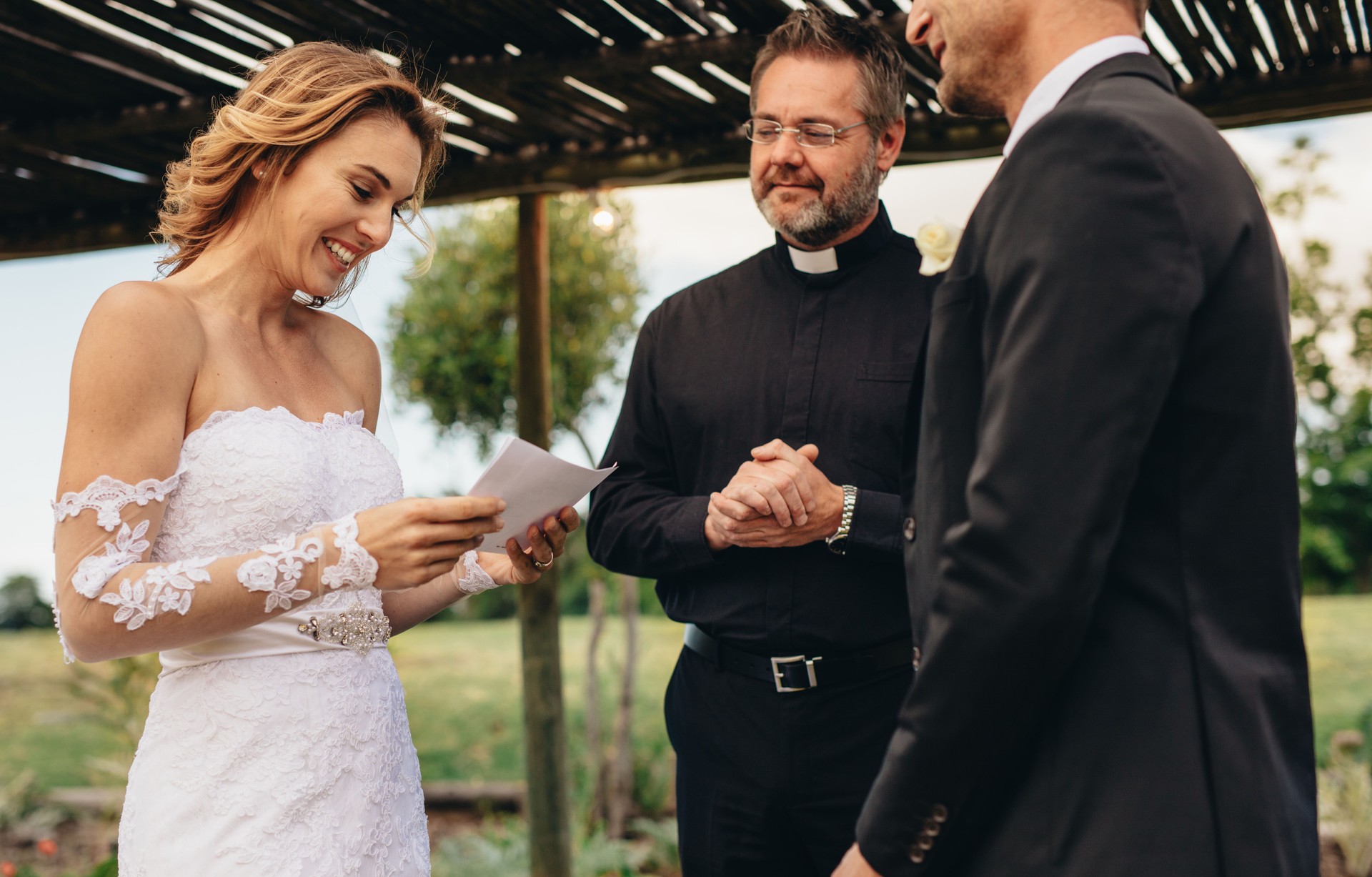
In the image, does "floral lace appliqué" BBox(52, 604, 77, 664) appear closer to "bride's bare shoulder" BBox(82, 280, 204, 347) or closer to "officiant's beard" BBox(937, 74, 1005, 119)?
"bride's bare shoulder" BBox(82, 280, 204, 347)

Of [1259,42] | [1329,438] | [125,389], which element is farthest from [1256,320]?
[1329,438]

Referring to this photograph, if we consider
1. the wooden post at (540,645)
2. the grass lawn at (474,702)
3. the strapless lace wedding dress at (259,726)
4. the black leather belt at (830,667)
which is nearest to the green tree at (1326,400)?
the grass lawn at (474,702)

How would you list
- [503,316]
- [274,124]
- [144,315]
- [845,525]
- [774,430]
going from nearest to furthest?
[144,315] → [274,124] → [845,525] → [774,430] → [503,316]

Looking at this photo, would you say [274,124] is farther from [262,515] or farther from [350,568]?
[350,568]

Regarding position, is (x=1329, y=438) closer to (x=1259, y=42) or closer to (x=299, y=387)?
(x=1259, y=42)

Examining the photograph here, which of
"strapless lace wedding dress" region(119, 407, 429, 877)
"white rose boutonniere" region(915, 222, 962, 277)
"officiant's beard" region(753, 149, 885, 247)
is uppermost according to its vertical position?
"officiant's beard" region(753, 149, 885, 247)

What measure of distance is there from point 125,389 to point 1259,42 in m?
3.41

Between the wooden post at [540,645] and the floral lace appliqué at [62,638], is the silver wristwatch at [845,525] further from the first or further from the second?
the wooden post at [540,645]

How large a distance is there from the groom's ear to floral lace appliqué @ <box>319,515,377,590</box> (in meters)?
1.58

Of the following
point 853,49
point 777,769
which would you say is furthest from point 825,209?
point 777,769

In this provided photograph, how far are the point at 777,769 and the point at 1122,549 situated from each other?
1286 millimetres

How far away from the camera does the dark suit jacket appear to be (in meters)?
1.18

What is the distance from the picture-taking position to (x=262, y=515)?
6.69 feet

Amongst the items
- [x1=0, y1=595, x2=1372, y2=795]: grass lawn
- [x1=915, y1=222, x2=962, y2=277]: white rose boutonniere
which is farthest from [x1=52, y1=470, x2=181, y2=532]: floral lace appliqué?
[x1=0, y1=595, x2=1372, y2=795]: grass lawn
